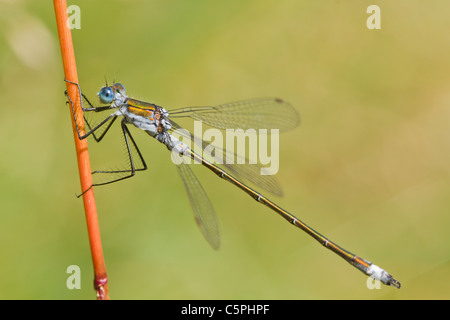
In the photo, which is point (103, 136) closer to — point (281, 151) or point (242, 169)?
point (242, 169)

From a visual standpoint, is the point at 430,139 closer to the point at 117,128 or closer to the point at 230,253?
the point at 230,253

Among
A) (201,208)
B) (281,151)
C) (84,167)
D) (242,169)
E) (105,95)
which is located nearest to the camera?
(84,167)

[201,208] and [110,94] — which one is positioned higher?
[110,94]

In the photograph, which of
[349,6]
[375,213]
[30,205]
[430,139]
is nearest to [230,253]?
[375,213]

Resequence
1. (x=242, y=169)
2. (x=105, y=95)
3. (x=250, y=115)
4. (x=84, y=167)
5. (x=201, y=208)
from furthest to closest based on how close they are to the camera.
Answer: (x=242, y=169), (x=250, y=115), (x=201, y=208), (x=105, y=95), (x=84, y=167)

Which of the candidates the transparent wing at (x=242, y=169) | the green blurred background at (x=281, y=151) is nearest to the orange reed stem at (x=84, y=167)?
the transparent wing at (x=242, y=169)

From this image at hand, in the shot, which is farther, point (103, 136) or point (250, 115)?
point (250, 115)

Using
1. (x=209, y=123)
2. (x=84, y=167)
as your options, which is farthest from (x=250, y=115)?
(x=84, y=167)

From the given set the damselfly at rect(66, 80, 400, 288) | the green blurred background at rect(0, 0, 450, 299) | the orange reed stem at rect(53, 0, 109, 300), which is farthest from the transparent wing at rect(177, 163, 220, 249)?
the orange reed stem at rect(53, 0, 109, 300)
